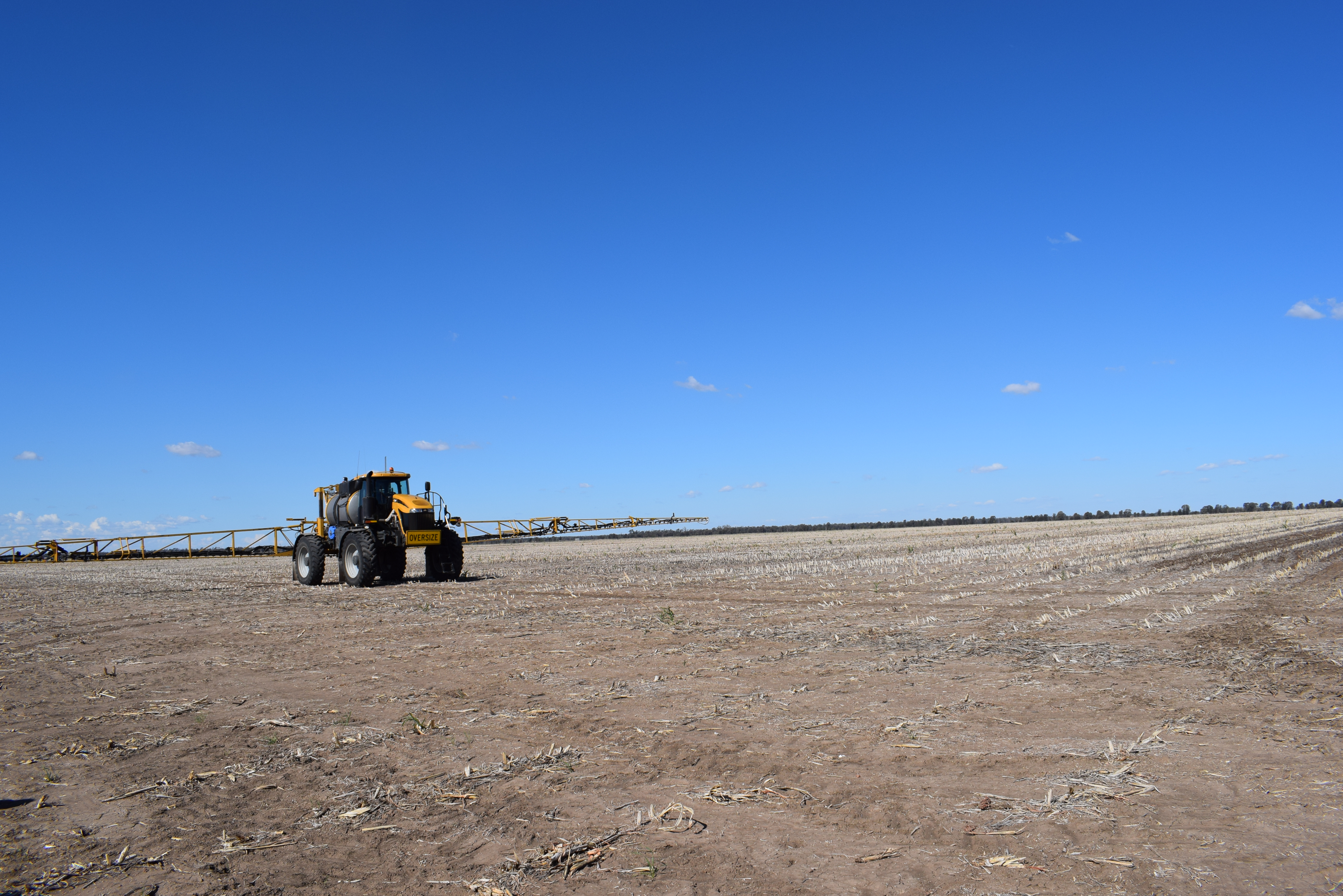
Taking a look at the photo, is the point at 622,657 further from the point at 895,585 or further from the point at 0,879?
the point at 895,585

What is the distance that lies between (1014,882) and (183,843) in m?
4.59

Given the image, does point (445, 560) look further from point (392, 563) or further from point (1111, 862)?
point (1111, 862)

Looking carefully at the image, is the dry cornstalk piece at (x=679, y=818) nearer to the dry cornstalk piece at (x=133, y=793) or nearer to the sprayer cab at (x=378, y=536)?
the dry cornstalk piece at (x=133, y=793)

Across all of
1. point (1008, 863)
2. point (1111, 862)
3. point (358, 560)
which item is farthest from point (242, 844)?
point (358, 560)

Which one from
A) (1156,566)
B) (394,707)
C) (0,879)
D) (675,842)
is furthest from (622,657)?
(1156,566)

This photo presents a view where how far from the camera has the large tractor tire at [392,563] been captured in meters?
22.1

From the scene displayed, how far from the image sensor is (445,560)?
76.0 feet

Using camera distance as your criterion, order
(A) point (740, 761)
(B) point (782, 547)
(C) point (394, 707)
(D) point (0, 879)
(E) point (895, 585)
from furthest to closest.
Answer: (B) point (782, 547) < (E) point (895, 585) < (C) point (394, 707) < (A) point (740, 761) < (D) point (0, 879)

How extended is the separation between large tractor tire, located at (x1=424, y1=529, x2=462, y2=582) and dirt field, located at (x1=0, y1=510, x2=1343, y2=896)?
920 centimetres

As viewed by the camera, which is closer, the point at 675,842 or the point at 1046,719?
the point at 675,842

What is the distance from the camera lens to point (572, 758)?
5906 millimetres

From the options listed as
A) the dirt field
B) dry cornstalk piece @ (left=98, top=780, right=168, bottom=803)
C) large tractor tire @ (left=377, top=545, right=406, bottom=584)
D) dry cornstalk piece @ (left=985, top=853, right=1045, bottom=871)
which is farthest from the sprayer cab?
dry cornstalk piece @ (left=985, top=853, right=1045, bottom=871)

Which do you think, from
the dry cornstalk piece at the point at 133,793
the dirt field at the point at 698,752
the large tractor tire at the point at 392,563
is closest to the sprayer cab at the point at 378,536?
the large tractor tire at the point at 392,563

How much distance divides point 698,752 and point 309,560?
68.7 feet
